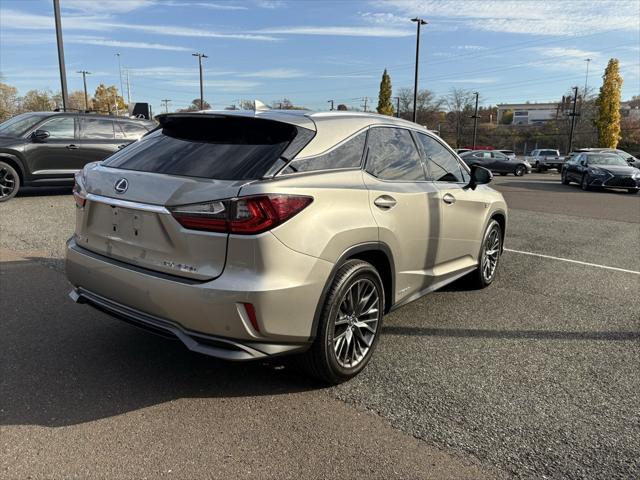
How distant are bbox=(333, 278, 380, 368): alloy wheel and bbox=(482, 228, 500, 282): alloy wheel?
2248 mm

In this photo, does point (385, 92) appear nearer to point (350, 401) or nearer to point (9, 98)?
point (9, 98)

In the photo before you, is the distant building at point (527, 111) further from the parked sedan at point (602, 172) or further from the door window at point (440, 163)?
the door window at point (440, 163)

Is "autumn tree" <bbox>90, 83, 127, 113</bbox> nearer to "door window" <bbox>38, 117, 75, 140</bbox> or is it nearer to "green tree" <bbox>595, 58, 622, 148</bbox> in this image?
"green tree" <bbox>595, 58, 622, 148</bbox>

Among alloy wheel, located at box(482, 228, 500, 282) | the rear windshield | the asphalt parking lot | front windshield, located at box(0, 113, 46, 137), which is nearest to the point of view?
the asphalt parking lot

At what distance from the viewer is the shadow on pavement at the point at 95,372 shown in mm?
2961

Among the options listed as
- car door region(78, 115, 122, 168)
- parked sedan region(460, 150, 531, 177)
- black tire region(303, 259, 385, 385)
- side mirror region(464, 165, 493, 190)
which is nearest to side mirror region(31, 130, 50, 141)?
car door region(78, 115, 122, 168)

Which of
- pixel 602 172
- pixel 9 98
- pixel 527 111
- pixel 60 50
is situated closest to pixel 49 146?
pixel 60 50

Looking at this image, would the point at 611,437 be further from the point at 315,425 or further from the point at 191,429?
the point at 191,429

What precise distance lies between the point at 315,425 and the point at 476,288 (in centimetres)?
321

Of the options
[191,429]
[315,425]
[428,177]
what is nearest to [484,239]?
[428,177]

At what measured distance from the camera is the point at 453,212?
4477mm

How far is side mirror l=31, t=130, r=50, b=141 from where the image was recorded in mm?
10383

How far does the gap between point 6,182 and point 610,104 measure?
5346 centimetres

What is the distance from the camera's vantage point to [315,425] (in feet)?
9.33
